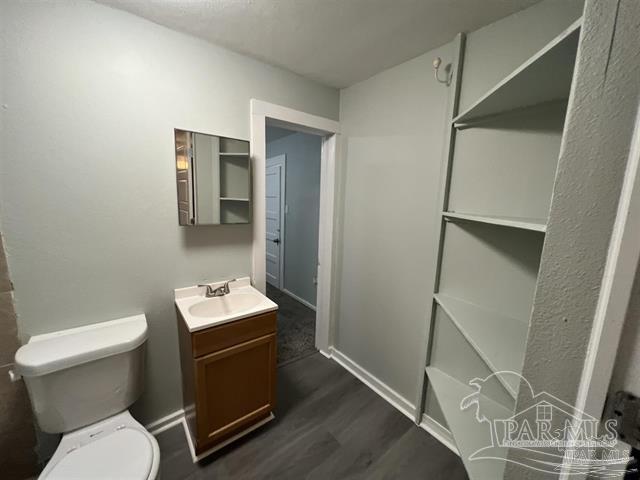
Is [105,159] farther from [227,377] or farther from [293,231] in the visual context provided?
[293,231]

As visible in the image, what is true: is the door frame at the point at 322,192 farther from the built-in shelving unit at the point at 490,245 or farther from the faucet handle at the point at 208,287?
the built-in shelving unit at the point at 490,245

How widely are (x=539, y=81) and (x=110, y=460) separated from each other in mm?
2207

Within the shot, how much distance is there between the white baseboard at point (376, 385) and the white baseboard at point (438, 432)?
90 millimetres

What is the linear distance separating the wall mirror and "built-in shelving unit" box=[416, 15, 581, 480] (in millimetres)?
1270

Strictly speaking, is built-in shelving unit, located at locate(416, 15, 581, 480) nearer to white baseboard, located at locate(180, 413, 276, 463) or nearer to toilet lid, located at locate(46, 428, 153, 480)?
white baseboard, located at locate(180, 413, 276, 463)

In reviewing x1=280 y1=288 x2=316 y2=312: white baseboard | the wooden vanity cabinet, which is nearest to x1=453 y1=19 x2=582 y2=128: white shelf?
the wooden vanity cabinet

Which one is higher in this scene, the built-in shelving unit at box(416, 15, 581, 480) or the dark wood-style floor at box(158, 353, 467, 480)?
the built-in shelving unit at box(416, 15, 581, 480)

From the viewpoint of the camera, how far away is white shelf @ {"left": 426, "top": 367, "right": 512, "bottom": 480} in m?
1.02

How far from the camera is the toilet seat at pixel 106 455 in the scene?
0.97 metres

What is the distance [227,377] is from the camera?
1.41 metres

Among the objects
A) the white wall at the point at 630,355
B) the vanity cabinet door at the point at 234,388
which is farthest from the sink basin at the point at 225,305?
the white wall at the point at 630,355

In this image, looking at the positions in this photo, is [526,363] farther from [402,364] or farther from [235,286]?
[235,286]

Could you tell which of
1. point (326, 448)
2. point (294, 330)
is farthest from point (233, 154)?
point (294, 330)

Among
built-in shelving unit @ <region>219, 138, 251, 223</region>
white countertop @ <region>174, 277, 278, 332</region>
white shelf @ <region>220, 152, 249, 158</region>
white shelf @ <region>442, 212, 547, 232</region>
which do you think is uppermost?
white shelf @ <region>220, 152, 249, 158</region>
